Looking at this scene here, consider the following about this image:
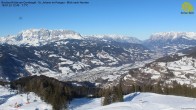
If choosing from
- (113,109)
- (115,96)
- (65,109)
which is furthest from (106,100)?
(113,109)

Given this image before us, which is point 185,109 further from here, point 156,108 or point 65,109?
point 65,109

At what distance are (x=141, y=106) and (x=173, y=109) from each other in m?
16.5

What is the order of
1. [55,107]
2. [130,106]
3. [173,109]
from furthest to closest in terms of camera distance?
[55,107] → [130,106] → [173,109]

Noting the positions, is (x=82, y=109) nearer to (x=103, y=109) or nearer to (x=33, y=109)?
(x=33, y=109)

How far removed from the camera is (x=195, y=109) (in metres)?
132

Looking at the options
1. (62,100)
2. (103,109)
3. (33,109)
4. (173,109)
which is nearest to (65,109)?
(62,100)

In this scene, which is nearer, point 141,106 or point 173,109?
point 173,109

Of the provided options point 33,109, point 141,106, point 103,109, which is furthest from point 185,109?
point 33,109

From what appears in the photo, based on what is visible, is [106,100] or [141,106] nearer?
[141,106]

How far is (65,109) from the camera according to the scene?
192m

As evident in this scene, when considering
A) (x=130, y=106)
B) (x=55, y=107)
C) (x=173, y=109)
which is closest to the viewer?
(x=173, y=109)

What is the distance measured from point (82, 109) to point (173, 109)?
257ft

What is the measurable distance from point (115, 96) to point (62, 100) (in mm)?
29455

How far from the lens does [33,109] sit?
19962cm
